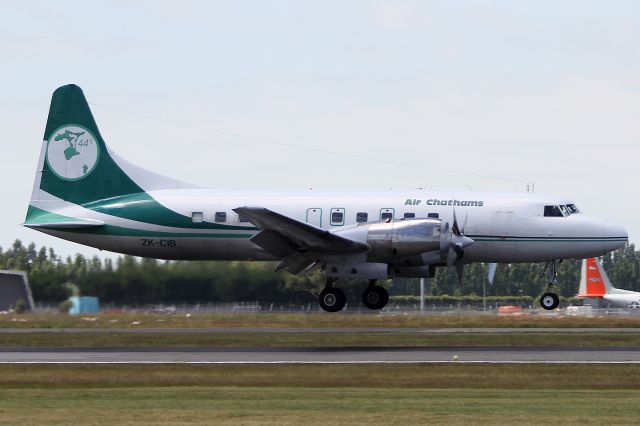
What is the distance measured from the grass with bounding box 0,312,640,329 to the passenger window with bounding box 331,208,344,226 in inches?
161

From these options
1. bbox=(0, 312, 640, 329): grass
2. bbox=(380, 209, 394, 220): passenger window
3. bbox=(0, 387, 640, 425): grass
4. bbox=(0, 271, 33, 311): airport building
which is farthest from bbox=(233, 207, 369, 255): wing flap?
bbox=(0, 271, 33, 311): airport building

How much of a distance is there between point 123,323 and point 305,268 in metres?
8.25

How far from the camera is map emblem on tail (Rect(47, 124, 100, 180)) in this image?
3931cm

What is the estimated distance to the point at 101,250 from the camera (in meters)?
38.6

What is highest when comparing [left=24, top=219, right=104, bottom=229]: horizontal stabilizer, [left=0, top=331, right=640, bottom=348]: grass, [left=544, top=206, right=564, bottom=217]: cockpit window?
[left=544, top=206, right=564, bottom=217]: cockpit window

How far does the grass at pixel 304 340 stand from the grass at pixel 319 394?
612 centimetres

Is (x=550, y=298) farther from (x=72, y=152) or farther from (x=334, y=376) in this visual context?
(x=72, y=152)

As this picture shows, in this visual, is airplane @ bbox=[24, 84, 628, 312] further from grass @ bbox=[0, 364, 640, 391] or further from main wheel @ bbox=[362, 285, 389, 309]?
grass @ bbox=[0, 364, 640, 391]

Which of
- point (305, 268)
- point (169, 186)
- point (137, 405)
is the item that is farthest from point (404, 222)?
point (137, 405)

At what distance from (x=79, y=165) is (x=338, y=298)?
444 inches

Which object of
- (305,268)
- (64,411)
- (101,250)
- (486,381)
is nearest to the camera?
(64,411)

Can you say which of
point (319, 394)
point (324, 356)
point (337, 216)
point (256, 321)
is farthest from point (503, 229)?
point (319, 394)

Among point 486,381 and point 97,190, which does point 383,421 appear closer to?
point 486,381

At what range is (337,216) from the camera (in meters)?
36.4
